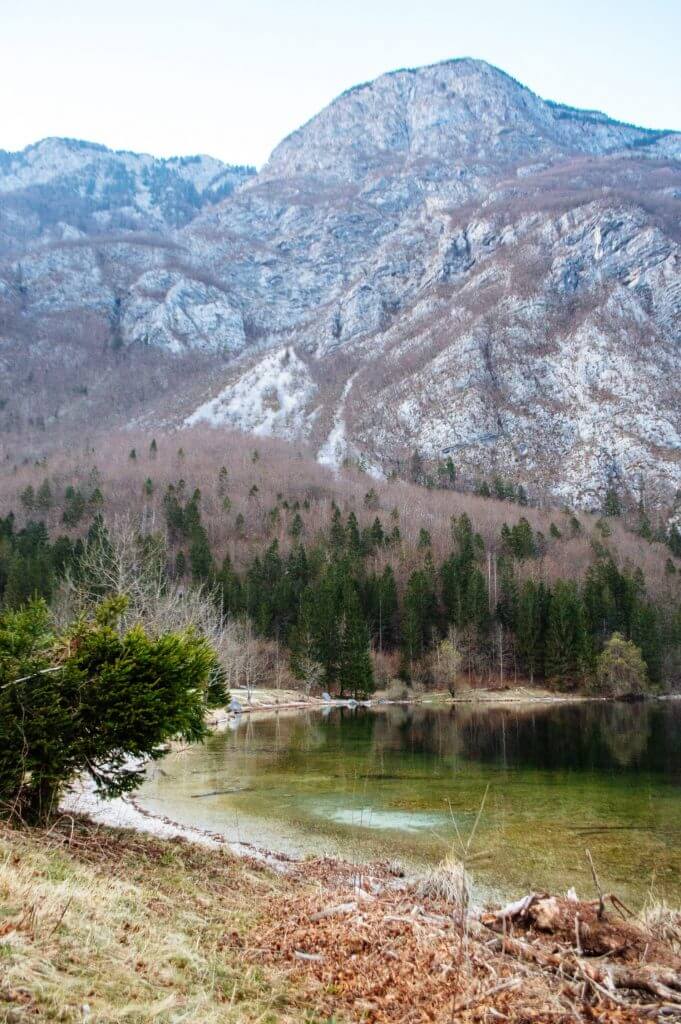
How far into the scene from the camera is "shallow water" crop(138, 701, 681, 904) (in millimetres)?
15680

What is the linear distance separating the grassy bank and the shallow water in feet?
8.11

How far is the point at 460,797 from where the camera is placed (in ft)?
75.5

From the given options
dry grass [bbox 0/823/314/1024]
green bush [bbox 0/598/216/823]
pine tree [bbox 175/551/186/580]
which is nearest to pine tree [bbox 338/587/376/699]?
pine tree [bbox 175/551/186/580]

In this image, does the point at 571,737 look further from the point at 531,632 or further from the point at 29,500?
the point at 29,500

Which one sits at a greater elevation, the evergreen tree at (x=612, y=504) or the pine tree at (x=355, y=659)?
the evergreen tree at (x=612, y=504)

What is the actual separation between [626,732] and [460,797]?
26.0 m

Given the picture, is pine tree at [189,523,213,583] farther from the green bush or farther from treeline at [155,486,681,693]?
the green bush

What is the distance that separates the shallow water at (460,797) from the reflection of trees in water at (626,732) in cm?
22

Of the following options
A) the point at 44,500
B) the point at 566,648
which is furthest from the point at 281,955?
the point at 44,500

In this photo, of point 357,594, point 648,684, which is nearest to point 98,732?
point 357,594

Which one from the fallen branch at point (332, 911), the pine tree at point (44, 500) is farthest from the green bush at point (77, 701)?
the pine tree at point (44, 500)

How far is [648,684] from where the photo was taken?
79125mm

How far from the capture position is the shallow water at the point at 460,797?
51.4ft

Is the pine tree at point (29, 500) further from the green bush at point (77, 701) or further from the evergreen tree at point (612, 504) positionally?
the green bush at point (77, 701)
